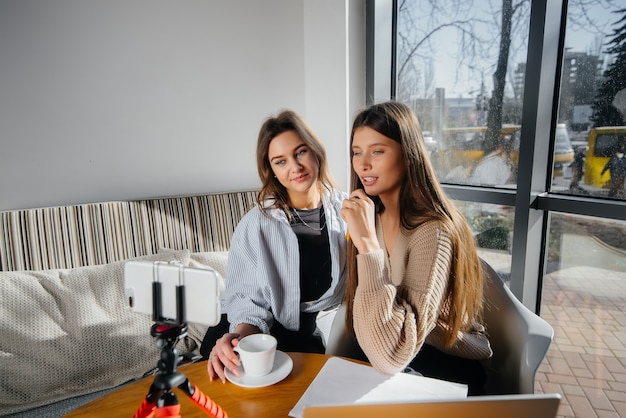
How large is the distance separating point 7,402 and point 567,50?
105 inches

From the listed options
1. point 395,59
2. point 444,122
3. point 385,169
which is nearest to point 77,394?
point 385,169

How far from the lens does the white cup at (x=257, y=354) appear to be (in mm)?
903

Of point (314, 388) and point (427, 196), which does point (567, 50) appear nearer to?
point (427, 196)

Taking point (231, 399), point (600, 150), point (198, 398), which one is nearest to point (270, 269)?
point (231, 399)

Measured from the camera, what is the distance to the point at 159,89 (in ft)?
7.16

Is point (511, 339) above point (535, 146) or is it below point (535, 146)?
below

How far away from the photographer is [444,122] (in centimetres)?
231

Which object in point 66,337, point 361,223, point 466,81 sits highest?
point 466,81

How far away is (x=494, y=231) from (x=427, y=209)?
113 cm

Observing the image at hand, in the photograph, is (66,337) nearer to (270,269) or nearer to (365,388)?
(270,269)

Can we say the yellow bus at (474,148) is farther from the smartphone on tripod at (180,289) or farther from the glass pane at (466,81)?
the smartphone on tripod at (180,289)

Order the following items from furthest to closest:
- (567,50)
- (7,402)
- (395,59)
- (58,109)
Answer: (395,59) → (58,109) → (567,50) → (7,402)

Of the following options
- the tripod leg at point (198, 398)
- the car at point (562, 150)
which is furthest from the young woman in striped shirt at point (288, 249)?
the car at point (562, 150)

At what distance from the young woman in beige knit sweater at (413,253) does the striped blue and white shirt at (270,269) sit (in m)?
0.16
